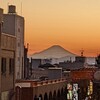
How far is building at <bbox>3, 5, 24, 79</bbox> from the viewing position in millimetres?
100938

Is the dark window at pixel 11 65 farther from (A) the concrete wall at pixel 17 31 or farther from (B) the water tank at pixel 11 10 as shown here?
(B) the water tank at pixel 11 10

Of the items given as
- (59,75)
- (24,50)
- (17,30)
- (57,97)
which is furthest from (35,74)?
(57,97)

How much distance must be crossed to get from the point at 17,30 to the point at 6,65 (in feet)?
184

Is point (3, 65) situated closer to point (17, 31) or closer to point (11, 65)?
point (11, 65)

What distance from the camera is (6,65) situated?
4781 cm

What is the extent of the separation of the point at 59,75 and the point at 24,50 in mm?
29194

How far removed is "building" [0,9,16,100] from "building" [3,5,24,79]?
4909 cm

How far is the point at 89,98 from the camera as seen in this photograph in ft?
234

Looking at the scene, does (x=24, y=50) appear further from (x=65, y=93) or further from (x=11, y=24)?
(x=65, y=93)

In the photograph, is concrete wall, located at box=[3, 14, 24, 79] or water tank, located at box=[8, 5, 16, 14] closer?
concrete wall, located at box=[3, 14, 24, 79]

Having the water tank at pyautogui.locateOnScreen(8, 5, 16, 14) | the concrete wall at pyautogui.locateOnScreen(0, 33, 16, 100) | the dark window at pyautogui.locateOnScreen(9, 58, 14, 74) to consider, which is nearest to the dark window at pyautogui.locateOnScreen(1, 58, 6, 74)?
the concrete wall at pyautogui.locateOnScreen(0, 33, 16, 100)

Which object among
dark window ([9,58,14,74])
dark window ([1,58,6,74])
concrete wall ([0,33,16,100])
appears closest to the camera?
concrete wall ([0,33,16,100])

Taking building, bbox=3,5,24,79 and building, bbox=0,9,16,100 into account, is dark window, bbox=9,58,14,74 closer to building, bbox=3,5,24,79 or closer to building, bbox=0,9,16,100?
building, bbox=0,9,16,100

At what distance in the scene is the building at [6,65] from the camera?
148 feet
